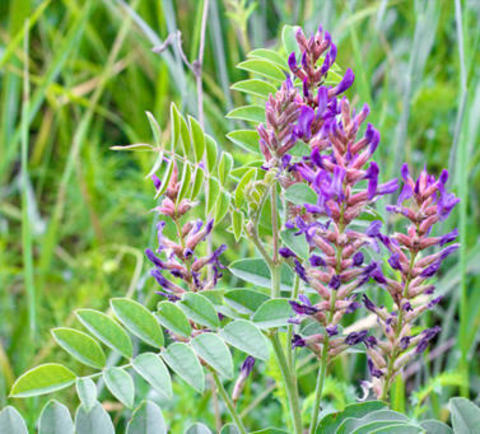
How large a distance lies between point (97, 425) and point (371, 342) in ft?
0.86

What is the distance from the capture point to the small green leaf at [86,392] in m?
0.57

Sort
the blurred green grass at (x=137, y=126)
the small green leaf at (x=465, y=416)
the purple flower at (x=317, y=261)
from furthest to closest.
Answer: the blurred green grass at (x=137, y=126)
the small green leaf at (x=465, y=416)
the purple flower at (x=317, y=261)

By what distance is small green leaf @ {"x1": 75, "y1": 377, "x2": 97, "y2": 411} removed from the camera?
22.5 inches

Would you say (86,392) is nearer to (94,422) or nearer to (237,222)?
Answer: (94,422)

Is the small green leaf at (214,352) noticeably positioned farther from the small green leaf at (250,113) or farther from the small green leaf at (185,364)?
the small green leaf at (250,113)

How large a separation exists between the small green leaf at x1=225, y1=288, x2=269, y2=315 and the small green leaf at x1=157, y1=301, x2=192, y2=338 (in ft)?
0.19

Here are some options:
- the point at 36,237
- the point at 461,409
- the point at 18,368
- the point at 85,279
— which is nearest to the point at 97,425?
the point at 461,409

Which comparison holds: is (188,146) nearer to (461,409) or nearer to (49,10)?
(461,409)

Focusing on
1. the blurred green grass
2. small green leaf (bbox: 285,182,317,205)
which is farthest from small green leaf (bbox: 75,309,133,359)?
the blurred green grass

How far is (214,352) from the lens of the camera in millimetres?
575

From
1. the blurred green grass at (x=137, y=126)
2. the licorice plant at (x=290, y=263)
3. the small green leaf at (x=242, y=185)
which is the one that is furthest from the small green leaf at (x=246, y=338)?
the blurred green grass at (x=137, y=126)

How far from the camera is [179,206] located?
64cm

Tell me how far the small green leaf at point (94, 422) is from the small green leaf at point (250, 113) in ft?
0.99

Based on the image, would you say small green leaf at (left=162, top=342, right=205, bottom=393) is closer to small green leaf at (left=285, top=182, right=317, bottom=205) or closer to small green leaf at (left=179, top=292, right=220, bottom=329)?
small green leaf at (left=179, top=292, right=220, bottom=329)
